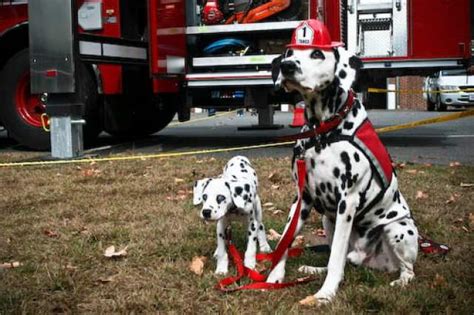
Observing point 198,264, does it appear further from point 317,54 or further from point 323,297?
point 317,54

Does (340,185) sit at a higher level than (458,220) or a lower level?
higher

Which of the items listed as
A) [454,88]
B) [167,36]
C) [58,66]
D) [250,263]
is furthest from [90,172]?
[454,88]

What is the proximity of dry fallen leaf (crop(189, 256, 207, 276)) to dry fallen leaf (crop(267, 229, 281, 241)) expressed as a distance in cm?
61

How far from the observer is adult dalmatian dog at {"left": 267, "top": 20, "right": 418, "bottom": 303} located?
2.89 m

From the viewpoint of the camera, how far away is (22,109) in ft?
29.9

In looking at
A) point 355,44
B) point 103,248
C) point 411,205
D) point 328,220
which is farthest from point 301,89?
point 355,44

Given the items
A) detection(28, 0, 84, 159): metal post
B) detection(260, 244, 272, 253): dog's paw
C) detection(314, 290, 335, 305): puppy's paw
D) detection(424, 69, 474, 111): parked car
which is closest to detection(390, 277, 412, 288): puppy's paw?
detection(314, 290, 335, 305): puppy's paw

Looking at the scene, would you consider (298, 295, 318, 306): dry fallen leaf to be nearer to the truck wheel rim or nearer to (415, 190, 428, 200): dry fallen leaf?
(415, 190, 428, 200): dry fallen leaf

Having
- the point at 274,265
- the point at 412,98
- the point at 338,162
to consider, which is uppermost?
the point at 338,162

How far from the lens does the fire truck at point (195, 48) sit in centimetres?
828

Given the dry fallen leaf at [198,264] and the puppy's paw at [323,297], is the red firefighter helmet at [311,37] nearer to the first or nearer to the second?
the puppy's paw at [323,297]

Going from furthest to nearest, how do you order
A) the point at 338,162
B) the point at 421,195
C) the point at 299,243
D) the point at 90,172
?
1. the point at 90,172
2. the point at 421,195
3. the point at 299,243
4. the point at 338,162

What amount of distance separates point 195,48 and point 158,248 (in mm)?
5621

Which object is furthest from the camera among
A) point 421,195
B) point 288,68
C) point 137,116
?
point 137,116
